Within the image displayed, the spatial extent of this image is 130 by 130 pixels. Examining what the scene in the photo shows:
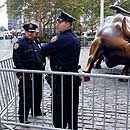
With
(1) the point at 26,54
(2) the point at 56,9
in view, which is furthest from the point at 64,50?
(2) the point at 56,9

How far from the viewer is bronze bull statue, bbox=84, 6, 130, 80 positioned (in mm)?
9305

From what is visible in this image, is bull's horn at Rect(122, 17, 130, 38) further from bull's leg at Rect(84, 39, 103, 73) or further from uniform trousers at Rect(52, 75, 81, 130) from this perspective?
uniform trousers at Rect(52, 75, 81, 130)

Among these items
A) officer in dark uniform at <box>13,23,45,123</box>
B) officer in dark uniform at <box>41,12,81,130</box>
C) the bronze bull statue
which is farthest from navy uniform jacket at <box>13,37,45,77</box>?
the bronze bull statue

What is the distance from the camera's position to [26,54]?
5.66 m

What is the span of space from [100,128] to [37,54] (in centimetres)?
157

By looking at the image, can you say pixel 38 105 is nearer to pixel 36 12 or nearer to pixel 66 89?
pixel 66 89

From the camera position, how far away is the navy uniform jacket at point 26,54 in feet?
18.1

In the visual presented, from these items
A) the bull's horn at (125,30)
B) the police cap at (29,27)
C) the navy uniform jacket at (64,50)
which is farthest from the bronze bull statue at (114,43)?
the navy uniform jacket at (64,50)

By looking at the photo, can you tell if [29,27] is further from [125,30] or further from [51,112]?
[125,30]

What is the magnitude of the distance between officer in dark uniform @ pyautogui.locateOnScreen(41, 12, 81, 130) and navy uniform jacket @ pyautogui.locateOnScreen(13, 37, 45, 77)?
0.68 meters

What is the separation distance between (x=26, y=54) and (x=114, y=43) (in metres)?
4.23

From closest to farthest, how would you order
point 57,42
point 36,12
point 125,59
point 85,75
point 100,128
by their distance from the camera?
1. point 85,75
2. point 57,42
3. point 100,128
4. point 125,59
5. point 36,12

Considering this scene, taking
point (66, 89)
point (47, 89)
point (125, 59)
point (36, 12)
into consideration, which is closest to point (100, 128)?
point (66, 89)

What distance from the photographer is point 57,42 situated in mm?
4879
